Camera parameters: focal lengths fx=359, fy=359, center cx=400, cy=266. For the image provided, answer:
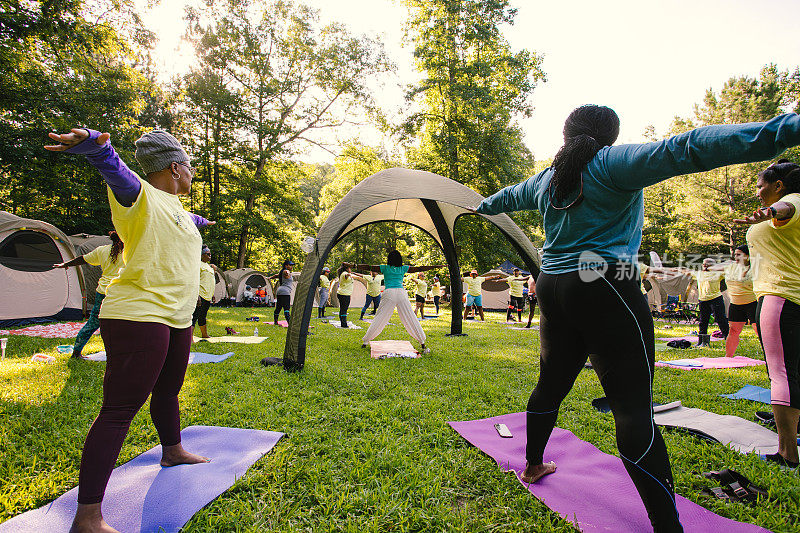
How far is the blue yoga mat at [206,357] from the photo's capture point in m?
5.80

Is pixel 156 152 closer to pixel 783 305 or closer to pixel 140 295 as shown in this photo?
pixel 140 295

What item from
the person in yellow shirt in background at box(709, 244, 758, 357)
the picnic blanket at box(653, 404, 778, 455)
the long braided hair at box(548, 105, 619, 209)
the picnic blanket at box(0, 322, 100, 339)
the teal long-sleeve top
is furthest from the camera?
the picnic blanket at box(0, 322, 100, 339)

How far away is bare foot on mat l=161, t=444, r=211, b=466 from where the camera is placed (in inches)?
98.0

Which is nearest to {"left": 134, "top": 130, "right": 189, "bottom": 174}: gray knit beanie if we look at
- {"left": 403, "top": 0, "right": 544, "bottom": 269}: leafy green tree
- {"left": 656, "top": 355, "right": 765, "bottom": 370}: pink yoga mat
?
{"left": 656, "top": 355, "right": 765, "bottom": 370}: pink yoga mat

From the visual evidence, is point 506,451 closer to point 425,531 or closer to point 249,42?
point 425,531

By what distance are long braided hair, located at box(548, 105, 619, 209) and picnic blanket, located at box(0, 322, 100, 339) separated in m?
9.61

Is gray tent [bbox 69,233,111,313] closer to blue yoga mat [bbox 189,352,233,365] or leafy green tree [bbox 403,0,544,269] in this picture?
blue yoga mat [bbox 189,352,233,365]

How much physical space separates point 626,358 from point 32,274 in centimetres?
1311

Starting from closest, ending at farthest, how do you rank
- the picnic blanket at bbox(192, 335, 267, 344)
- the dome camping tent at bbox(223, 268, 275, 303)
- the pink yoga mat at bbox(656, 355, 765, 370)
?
the pink yoga mat at bbox(656, 355, 765, 370) → the picnic blanket at bbox(192, 335, 267, 344) → the dome camping tent at bbox(223, 268, 275, 303)

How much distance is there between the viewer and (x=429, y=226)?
30.9 feet

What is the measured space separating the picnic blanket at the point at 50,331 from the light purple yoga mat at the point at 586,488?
8.76 meters

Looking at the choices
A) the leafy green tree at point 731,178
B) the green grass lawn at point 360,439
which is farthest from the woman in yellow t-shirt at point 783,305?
the leafy green tree at point 731,178

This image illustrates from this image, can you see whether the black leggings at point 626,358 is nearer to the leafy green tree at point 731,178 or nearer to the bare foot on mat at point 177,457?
the bare foot on mat at point 177,457

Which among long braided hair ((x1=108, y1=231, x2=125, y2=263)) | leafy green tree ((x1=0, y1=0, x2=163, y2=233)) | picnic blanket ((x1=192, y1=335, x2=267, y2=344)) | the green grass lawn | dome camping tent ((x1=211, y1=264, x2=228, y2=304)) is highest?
leafy green tree ((x1=0, y1=0, x2=163, y2=233))
